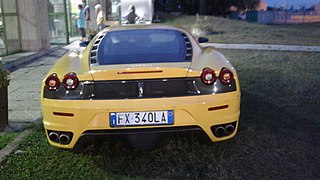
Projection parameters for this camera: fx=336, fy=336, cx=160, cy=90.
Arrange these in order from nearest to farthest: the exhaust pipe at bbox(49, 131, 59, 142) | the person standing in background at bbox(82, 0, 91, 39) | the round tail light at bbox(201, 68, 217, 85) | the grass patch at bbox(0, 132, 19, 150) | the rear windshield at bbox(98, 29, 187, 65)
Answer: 1. the round tail light at bbox(201, 68, 217, 85)
2. the exhaust pipe at bbox(49, 131, 59, 142)
3. the rear windshield at bbox(98, 29, 187, 65)
4. the grass patch at bbox(0, 132, 19, 150)
5. the person standing in background at bbox(82, 0, 91, 39)

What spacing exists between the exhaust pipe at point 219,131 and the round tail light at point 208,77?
44cm

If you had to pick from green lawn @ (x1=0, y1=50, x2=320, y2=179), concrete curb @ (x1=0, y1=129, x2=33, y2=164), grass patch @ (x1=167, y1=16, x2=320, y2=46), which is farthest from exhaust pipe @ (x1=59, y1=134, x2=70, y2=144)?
grass patch @ (x1=167, y1=16, x2=320, y2=46)

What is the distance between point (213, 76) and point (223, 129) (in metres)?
0.52

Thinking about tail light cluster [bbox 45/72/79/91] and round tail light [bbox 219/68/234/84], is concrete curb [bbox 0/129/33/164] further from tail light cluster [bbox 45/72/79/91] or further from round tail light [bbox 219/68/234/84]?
round tail light [bbox 219/68/234/84]

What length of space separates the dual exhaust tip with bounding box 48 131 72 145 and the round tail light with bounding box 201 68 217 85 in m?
1.33

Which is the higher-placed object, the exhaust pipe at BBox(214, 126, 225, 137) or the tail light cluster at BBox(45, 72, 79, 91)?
the tail light cluster at BBox(45, 72, 79, 91)

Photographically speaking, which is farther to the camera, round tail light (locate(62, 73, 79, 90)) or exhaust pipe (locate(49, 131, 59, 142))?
exhaust pipe (locate(49, 131, 59, 142))

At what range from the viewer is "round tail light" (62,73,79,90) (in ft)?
10.0

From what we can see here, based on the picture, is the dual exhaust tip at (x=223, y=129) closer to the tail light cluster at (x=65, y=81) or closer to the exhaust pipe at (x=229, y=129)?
the exhaust pipe at (x=229, y=129)

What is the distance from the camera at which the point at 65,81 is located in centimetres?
309

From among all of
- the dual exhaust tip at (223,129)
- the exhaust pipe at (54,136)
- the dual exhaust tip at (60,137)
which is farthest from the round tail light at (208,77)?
the exhaust pipe at (54,136)

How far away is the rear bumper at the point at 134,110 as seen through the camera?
295cm

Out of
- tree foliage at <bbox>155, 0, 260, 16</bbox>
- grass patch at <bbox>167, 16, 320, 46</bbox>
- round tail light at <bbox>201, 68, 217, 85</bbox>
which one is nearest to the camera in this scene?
round tail light at <bbox>201, 68, 217, 85</bbox>

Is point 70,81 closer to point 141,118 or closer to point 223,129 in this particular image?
point 141,118
